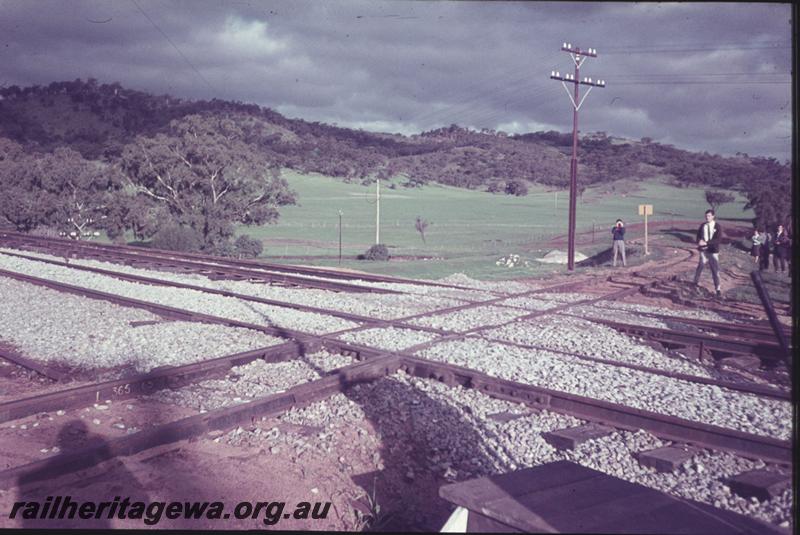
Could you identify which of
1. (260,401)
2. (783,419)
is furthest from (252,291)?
(783,419)

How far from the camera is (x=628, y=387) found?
7531mm

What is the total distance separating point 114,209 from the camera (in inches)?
1811

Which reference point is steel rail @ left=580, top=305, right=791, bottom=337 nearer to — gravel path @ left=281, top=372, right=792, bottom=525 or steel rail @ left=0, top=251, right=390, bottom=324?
steel rail @ left=0, top=251, right=390, bottom=324

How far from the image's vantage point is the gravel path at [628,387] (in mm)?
6508

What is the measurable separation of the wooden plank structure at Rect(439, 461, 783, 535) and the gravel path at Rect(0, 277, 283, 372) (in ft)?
21.7

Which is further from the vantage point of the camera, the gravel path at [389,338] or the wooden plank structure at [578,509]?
the gravel path at [389,338]

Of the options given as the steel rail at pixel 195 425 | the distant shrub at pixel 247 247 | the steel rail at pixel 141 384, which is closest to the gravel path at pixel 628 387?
the steel rail at pixel 195 425

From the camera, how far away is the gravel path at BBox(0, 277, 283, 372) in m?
8.99

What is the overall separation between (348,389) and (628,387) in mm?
3145

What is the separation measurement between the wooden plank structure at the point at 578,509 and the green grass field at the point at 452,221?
19.8 m

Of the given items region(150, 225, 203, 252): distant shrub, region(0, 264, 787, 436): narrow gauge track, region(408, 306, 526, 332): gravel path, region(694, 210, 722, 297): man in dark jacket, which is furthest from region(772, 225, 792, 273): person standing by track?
region(150, 225, 203, 252): distant shrub

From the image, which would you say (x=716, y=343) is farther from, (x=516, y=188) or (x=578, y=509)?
(x=516, y=188)

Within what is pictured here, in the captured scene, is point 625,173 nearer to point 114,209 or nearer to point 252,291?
point 114,209

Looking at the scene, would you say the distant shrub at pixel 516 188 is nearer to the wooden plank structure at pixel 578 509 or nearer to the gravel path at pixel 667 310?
the gravel path at pixel 667 310
